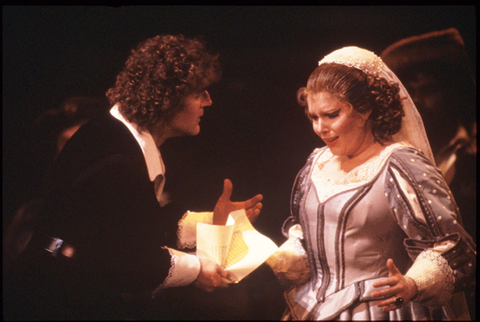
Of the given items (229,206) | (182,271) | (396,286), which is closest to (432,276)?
(396,286)

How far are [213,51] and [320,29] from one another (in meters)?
0.50

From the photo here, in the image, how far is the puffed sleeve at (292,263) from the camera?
180 centimetres

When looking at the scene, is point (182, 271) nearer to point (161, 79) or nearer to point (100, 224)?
point (100, 224)

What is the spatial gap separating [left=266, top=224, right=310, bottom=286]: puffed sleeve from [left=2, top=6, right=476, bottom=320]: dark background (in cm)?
11

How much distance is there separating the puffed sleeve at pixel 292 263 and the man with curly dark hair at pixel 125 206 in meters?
0.21

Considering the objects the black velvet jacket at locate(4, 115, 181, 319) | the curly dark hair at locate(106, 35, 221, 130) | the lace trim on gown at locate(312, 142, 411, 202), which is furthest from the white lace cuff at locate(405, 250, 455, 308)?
the curly dark hair at locate(106, 35, 221, 130)

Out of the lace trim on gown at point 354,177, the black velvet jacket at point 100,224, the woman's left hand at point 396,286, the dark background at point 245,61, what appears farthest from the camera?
the dark background at point 245,61

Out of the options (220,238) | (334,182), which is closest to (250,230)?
(220,238)

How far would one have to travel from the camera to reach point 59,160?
72.2 inches

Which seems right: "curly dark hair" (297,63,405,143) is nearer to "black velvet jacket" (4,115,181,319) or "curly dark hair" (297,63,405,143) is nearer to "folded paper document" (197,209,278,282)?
"folded paper document" (197,209,278,282)

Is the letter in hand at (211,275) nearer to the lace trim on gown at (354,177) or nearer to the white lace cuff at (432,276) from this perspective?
the lace trim on gown at (354,177)

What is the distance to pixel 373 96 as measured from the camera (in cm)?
163

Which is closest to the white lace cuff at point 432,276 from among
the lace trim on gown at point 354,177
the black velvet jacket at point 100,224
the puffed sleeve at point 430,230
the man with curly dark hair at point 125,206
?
the puffed sleeve at point 430,230

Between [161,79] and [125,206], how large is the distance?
567mm
